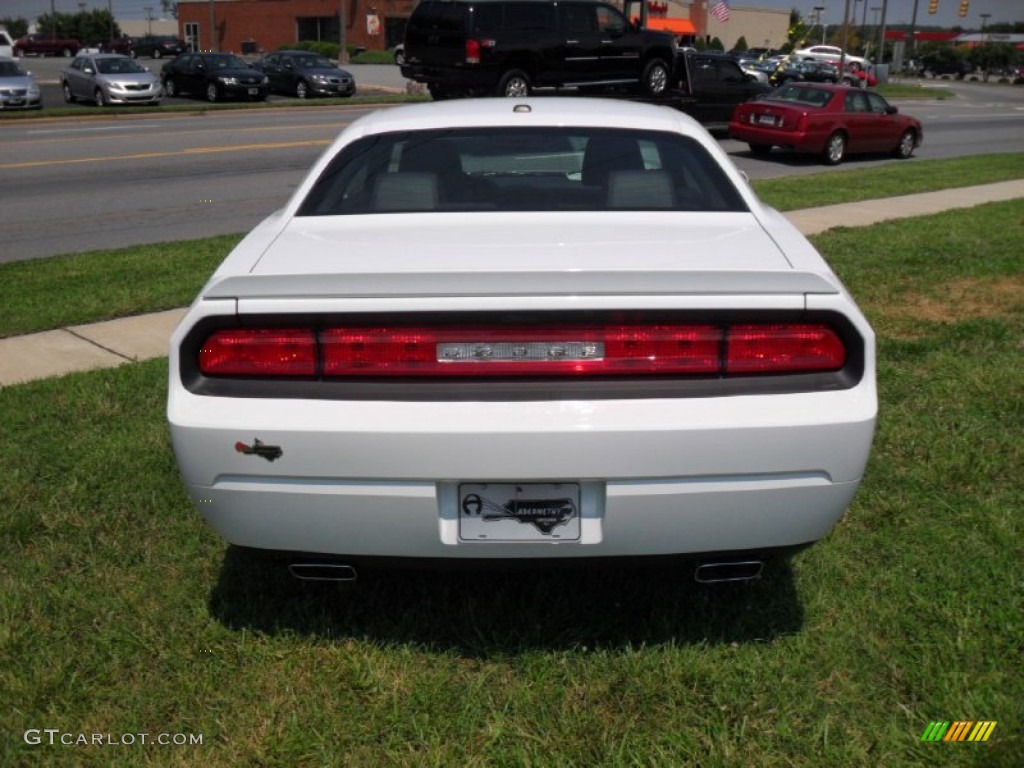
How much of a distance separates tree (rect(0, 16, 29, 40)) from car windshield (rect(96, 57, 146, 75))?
319 feet

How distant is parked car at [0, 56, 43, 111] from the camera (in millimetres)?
27016

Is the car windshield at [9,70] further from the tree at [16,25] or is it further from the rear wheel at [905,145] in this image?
the tree at [16,25]

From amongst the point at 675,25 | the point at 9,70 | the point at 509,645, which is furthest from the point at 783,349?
the point at 675,25

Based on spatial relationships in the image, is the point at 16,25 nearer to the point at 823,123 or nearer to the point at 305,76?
the point at 305,76

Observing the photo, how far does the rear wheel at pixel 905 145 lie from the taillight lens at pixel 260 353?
20.6 meters

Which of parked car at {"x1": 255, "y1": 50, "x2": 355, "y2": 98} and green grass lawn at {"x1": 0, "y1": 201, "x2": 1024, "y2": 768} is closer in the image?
green grass lawn at {"x1": 0, "y1": 201, "x2": 1024, "y2": 768}

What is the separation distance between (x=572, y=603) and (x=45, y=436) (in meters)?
2.86

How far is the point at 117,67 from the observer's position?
100 ft

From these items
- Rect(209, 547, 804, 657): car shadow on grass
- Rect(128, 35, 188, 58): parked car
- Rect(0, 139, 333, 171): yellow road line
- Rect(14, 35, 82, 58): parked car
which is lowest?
Rect(14, 35, 82, 58): parked car

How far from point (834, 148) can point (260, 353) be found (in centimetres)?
1855

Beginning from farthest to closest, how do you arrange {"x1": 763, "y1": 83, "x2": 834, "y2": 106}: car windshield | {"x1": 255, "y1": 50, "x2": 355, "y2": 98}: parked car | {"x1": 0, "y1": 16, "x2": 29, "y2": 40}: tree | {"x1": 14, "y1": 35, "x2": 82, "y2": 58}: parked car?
{"x1": 0, "y1": 16, "x2": 29, "y2": 40}: tree
{"x1": 14, "y1": 35, "x2": 82, "y2": 58}: parked car
{"x1": 255, "y1": 50, "x2": 355, "y2": 98}: parked car
{"x1": 763, "y1": 83, "x2": 834, "y2": 106}: car windshield

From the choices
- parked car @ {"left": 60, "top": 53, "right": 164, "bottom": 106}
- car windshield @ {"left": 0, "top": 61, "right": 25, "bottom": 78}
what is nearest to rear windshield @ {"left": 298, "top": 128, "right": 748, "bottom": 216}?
car windshield @ {"left": 0, "top": 61, "right": 25, "bottom": 78}

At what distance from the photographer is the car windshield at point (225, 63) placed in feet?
108

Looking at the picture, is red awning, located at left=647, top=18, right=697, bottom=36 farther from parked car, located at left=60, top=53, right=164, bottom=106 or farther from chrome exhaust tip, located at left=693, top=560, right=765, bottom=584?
chrome exhaust tip, located at left=693, top=560, right=765, bottom=584
